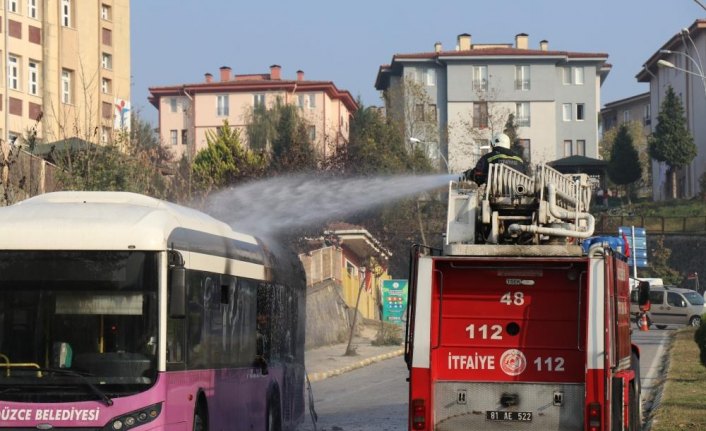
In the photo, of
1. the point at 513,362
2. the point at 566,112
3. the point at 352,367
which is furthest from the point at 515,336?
the point at 566,112

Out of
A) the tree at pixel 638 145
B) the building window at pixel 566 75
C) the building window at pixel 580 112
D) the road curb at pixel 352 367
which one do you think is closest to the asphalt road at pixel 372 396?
the road curb at pixel 352 367

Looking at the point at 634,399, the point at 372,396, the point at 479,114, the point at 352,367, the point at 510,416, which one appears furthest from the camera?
the point at 479,114

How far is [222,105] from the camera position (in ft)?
378

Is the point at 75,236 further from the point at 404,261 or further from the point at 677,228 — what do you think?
the point at 677,228

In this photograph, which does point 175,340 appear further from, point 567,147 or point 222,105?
point 222,105

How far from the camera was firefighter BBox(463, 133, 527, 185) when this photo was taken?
1323 centimetres

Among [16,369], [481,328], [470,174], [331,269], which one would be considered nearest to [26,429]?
[16,369]

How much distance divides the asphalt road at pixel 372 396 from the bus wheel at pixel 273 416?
245 centimetres

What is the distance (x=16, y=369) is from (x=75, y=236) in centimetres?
124

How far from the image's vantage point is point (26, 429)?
10.6 m

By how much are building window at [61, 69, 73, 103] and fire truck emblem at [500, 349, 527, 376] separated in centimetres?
5211

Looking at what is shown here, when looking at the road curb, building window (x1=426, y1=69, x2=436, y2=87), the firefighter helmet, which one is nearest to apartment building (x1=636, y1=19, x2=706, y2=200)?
building window (x1=426, y1=69, x2=436, y2=87)

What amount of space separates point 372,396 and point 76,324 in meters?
14.2

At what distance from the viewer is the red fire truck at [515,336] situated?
37.5 feet
